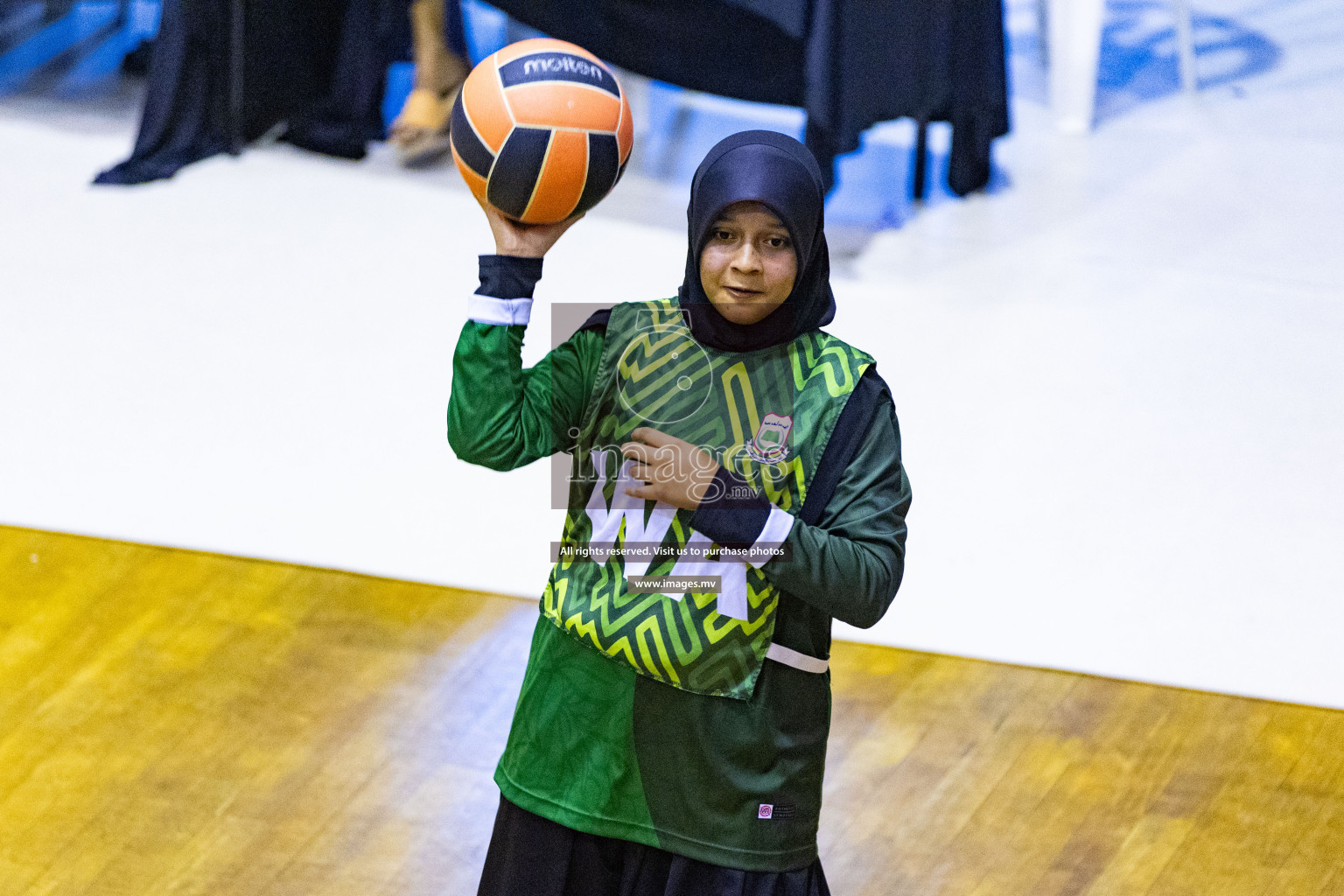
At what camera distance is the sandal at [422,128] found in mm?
5508

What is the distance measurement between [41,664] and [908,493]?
196cm

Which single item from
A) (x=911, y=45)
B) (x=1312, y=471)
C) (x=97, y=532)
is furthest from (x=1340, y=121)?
(x=97, y=532)

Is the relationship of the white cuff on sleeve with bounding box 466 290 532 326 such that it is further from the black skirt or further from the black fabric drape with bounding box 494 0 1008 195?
the black fabric drape with bounding box 494 0 1008 195

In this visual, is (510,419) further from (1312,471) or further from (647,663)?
(1312,471)

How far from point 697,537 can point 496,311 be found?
→ 13.0 inches

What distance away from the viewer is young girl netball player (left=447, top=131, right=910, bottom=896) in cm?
163

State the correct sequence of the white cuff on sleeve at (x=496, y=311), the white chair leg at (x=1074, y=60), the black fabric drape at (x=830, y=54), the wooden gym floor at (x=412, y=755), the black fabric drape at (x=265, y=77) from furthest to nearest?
the white chair leg at (x=1074, y=60) → the black fabric drape at (x=265, y=77) → the black fabric drape at (x=830, y=54) → the wooden gym floor at (x=412, y=755) → the white cuff on sleeve at (x=496, y=311)

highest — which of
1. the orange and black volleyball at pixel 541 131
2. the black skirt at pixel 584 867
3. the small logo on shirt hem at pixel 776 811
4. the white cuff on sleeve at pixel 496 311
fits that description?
the orange and black volleyball at pixel 541 131

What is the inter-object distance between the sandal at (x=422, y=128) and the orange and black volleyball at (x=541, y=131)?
3792 millimetres

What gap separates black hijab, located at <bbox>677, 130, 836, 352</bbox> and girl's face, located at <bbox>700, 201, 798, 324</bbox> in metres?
0.01

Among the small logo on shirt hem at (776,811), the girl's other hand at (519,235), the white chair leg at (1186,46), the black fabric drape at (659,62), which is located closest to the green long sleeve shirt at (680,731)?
the small logo on shirt hem at (776,811)

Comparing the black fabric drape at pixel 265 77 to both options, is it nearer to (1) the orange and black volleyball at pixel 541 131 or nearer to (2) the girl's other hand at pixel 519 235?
(1) the orange and black volleyball at pixel 541 131

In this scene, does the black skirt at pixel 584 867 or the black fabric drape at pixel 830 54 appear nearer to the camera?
the black skirt at pixel 584 867

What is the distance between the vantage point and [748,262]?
1638 mm
